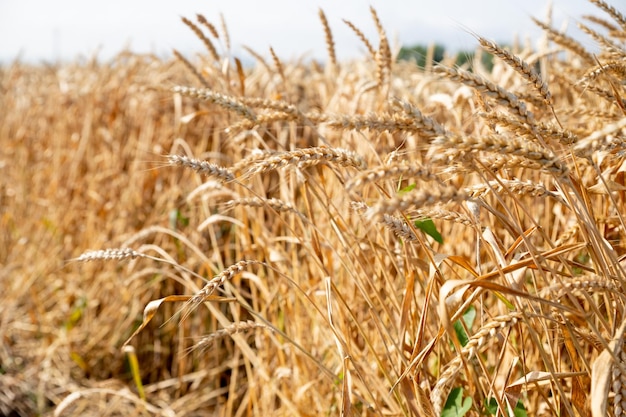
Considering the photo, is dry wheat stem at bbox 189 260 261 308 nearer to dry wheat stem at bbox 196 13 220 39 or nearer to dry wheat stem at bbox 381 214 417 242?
dry wheat stem at bbox 381 214 417 242

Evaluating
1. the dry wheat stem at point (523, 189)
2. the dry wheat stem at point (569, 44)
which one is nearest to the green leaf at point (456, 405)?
the dry wheat stem at point (523, 189)

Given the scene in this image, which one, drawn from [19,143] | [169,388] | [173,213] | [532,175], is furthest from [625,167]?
[19,143]

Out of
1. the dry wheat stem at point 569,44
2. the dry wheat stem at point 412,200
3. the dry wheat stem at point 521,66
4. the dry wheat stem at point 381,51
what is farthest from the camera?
the dry wheat stem at point 381,51

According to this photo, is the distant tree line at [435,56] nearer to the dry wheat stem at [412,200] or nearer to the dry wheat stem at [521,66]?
the dry wheat stem at [521,66]

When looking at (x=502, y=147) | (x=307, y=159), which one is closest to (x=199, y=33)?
(x=307, y=159)

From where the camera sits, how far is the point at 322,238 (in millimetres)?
1628

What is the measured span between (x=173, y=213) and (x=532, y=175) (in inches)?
59.3

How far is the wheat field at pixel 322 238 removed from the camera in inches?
31.1

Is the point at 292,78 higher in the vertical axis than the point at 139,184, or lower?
higher

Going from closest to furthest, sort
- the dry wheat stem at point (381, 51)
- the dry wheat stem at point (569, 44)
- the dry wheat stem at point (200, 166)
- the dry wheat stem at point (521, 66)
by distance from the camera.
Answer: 1. the dry wheat stem at point (521, 66)
2. the dry wheat stem at point (200, 166)
3. the dry wheat stem at point (569, 44)
4. the dry wheat stem at point (381, 51)

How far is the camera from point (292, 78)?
369 cm

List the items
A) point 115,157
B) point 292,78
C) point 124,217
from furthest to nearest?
point 292,78
point 115,157
point 124,217

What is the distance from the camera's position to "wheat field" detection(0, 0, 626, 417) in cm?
79

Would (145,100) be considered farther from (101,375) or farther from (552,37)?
(552,37)
